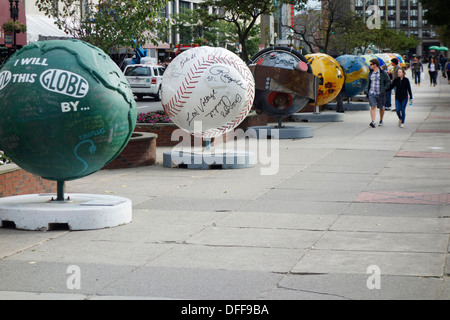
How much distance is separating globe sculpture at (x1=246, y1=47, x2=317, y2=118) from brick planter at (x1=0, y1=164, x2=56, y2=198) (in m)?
8.43

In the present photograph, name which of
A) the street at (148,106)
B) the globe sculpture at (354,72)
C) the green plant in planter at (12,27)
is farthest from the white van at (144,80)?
the globe sculpture at (354,72)

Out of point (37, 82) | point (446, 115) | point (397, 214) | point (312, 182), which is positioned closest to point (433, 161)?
point (312, 182)

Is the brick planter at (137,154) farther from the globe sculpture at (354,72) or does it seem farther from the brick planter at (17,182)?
the globe sculpture at (354,72)

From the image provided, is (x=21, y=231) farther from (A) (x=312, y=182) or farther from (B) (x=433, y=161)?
(B) (x=433, y=161)

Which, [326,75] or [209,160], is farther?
[326,75]

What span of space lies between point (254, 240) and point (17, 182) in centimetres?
362

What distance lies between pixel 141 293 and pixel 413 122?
63.7 ft

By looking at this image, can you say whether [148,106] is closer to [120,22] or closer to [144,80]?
[144,80]

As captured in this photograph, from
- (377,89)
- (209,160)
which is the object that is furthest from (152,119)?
(377,89)

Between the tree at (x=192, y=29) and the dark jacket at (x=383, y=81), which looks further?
the tree at (x=192, y=29)

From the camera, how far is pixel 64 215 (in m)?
8.38

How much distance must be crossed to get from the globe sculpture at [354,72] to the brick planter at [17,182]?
716 inches

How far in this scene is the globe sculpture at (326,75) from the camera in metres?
23.7
